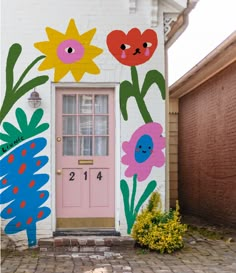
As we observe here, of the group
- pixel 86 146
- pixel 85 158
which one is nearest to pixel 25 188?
pixel 85 158

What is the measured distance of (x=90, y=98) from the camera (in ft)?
26.0

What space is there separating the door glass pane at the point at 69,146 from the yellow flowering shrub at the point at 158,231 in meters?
1.38

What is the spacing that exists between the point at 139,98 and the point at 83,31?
128 cm

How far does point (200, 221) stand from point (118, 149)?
3972mm

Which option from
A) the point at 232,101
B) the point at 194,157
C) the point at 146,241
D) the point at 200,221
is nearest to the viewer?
the point at 146,241

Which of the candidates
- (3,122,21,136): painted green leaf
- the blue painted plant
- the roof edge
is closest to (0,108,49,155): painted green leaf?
(3,122,21,136): painted green leaf

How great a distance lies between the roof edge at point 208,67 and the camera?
Result: 8461 mm

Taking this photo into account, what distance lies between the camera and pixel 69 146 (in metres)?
7.87

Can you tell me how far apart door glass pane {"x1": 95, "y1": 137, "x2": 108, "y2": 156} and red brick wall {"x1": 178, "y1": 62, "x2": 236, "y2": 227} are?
274cm

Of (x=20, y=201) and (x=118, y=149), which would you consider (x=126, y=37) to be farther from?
(x=20, y=201)

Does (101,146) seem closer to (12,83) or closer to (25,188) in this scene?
(25,188)

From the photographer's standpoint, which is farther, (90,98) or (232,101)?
(232,101)

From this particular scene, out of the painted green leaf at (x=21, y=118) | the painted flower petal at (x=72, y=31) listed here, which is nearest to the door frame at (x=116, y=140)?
the painted green leaf at (x=21, y=118)

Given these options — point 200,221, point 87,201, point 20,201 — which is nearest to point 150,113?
point 87,201
